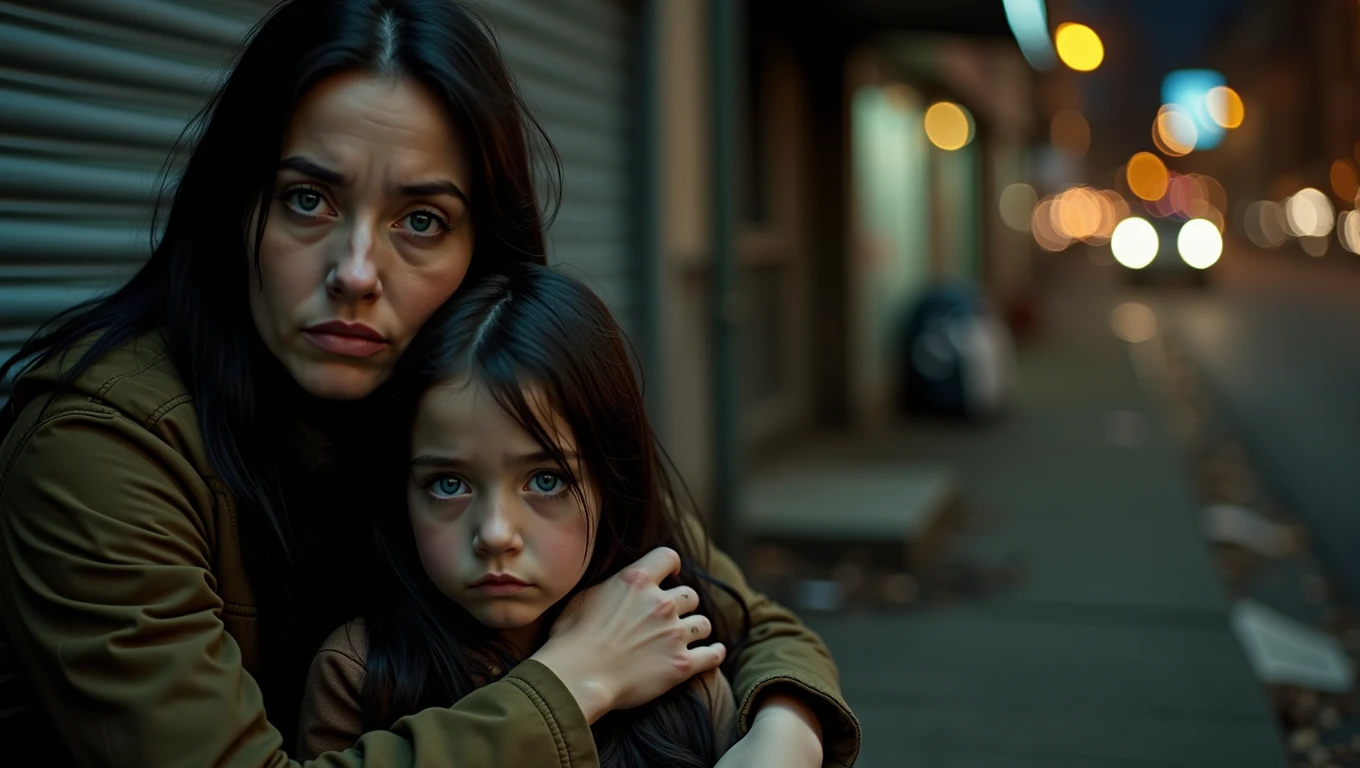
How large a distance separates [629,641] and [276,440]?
57 centimetres

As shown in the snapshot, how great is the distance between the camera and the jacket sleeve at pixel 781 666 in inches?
85.8

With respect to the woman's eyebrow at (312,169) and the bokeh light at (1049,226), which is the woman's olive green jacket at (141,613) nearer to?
the woman's eyebrow at (312,169)

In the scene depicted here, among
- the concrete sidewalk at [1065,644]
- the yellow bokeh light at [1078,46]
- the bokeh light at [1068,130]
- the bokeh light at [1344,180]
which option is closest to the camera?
the concrete sidewalk at [1065,644]

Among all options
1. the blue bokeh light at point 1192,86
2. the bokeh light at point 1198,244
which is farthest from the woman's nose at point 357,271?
the bokeh light at point 1198,244

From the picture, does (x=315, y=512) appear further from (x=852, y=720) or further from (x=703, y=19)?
(x=703, y=19)

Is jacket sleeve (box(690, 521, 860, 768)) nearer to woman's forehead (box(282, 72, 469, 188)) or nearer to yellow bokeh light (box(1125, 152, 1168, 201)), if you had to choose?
woman's forehead (box(282, 72, 469, 188))

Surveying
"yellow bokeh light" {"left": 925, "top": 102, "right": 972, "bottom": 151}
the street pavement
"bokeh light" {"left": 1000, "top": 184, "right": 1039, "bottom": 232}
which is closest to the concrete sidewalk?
the street pavement

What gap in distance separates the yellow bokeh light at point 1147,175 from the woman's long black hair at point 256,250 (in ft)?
319

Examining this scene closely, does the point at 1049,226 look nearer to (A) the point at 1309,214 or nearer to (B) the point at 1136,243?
(A) the point at 1309,214

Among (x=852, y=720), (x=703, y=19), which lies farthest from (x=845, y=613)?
(x=852, y=720)

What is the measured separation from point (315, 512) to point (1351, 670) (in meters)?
4.72

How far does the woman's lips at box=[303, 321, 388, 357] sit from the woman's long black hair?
0.40ft

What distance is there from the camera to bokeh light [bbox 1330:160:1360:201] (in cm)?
3347

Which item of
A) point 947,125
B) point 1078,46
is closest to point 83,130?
point 1078,46
